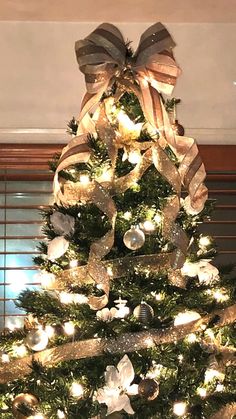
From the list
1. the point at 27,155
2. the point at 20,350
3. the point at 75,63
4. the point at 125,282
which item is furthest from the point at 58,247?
the point at 75,63

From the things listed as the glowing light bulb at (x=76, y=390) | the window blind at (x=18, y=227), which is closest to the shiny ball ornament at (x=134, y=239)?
the glowing light bulb at (x=76, y=390)

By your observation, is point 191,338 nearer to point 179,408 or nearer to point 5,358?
point 179,408

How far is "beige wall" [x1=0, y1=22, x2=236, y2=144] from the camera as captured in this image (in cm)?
249

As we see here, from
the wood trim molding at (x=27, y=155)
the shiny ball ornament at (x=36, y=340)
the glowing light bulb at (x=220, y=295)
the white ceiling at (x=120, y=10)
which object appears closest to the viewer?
the shiny ball ornament at (x=36, y=340)

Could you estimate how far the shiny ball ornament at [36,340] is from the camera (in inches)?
59.8

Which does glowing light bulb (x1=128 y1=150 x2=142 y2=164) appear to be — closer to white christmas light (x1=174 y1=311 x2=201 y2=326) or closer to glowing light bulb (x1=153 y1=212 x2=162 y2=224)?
glowing light bulb (x1=153 y1=212 x2=162 y2=224)

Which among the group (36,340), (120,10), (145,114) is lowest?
(36,340)

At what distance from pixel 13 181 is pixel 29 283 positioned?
0.45 m

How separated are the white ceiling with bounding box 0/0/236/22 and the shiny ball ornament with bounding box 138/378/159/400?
1515mm

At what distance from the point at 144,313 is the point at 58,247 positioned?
264 mm

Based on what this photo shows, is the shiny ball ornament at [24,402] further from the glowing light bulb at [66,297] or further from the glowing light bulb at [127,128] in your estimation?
the glowing light bulb at [127,128]

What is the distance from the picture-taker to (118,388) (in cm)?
143

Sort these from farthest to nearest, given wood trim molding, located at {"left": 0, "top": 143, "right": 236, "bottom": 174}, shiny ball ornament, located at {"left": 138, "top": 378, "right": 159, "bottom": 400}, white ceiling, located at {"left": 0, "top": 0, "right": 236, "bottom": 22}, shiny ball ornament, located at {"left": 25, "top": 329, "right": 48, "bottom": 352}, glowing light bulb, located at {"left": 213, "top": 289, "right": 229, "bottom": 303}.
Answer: wood trim molding, located at {"left": 0, "top": 143, "right": 236, "bottom": 174} → white ceiling, located at {"left": 0, "top": 0, "right": 236, "bottom": 22} → glowing light bulb, located at {"left": 213, "top": 289, "right": 229, "bottom": 303} → shiny ball ornament, located at {"left": 25, "top": 329, "right": 48, "bottom": 352} → shiny ball ornament, located at {"left": 138, "top": 378, "right": 159, "bottom": 400}

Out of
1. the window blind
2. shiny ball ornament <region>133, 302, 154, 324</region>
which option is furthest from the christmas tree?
the window blind
